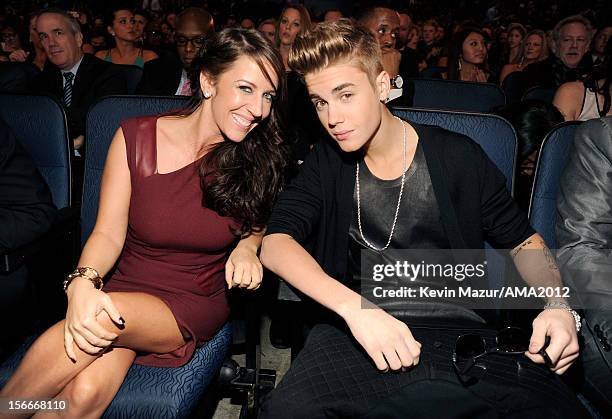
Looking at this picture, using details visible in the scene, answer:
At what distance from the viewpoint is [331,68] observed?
1470 millimetres

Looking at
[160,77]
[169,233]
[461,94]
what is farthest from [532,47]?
[169,233]

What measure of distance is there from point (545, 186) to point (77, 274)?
1.43 m

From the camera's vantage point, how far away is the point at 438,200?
5.10ft

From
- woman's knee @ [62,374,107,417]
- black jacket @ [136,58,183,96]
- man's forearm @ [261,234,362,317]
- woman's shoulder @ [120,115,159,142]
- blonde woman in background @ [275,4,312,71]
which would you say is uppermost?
blonde woman in background @ [275,4,312,71]

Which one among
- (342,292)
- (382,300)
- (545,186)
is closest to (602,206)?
(545,186)

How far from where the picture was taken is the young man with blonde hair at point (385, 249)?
1232mm

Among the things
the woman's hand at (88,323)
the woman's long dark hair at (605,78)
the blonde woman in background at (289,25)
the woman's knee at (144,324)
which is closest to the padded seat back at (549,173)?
the woman's long dark hair at (605,78)

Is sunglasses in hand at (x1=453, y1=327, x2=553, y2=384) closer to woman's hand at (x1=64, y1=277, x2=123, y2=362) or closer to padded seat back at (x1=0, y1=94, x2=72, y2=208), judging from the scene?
woman's hand at (x1=64, y1=277, x2=123, y2=362)

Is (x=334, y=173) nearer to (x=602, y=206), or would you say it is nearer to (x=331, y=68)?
(x=331, y=68)

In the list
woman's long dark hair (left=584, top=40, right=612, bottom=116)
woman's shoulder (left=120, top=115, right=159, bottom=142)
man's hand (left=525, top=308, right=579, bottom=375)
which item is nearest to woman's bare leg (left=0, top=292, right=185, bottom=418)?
woman's shoulder (left=120, top=115, right=159, bottom=142)

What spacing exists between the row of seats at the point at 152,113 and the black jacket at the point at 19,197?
26cm

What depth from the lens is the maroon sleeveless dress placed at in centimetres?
170

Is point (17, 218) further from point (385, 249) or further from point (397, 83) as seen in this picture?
point (397, 83)

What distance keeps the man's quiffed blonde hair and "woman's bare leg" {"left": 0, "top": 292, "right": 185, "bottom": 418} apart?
2.58 ft
